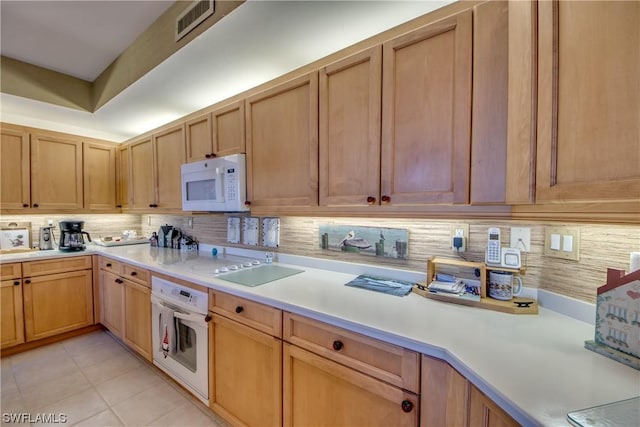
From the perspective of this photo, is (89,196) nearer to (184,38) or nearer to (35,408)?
(35,408)

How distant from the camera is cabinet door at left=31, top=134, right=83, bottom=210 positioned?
8.15ft

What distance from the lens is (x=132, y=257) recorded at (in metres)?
2.15

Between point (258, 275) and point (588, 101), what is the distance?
1562 mm

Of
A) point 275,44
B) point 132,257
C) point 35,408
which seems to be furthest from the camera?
point 132,257

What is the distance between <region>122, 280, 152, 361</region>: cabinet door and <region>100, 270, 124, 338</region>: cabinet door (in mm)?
A: 96

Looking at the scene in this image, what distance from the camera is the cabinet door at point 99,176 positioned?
2.81 m

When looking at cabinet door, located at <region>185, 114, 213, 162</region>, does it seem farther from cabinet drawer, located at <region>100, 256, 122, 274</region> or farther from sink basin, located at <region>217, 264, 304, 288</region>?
cabinet drawer, located at <region>100, 256, 122, 274</region>

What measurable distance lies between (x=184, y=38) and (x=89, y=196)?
2415mm

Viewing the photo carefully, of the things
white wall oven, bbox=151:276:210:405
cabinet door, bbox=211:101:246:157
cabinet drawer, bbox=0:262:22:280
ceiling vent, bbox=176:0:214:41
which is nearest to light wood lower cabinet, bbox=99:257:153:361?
white wall oven, bbox=151:276:210:405

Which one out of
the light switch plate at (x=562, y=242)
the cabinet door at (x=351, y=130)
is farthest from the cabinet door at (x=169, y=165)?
the light switch plate at (x=562, y=242)

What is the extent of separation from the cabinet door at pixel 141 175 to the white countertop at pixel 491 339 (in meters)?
1.52

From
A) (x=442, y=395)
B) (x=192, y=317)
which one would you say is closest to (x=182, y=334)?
(x=192, y=317)

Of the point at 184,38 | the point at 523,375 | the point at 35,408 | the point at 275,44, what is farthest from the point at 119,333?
the point at 523,375

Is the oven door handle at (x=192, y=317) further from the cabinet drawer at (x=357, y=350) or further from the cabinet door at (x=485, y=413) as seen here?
the cabinet door at (x=485, y=413)
